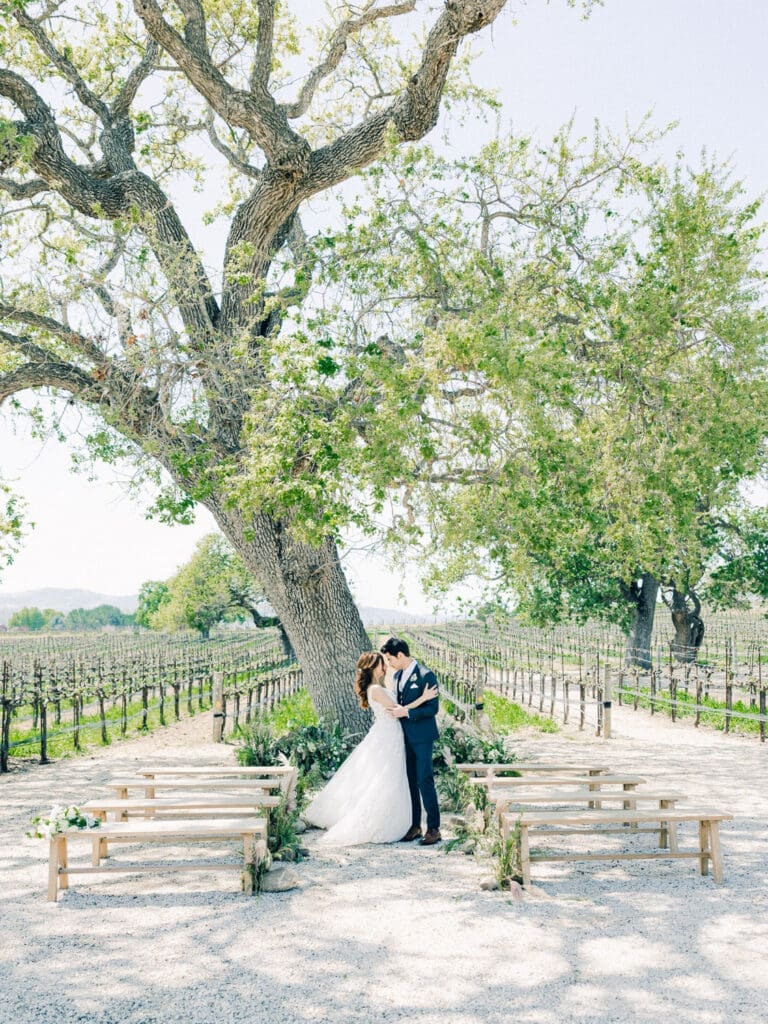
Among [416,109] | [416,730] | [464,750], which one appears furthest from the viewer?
[416,109]

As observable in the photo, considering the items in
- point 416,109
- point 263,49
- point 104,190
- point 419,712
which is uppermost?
point 263,49

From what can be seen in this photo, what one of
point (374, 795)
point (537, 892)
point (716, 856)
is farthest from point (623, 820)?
point (374, 795)

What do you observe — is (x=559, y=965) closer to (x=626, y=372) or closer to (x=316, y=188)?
(x=626, y=372)

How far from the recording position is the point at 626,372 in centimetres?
952

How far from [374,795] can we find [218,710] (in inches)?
324

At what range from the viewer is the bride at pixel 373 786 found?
285 inches

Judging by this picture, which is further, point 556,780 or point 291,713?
point 291,713

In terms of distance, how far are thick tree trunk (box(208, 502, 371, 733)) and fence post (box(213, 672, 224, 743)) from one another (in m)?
4.49

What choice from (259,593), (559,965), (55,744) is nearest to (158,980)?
(559,965)

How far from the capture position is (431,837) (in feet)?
23.5

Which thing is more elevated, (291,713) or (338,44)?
(338,44)

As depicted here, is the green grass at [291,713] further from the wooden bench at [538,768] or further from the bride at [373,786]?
the wooden bench at [538,768]

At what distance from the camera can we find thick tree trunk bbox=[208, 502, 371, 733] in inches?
401

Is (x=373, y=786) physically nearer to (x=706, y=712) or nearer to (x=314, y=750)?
(x=314, y=750)
